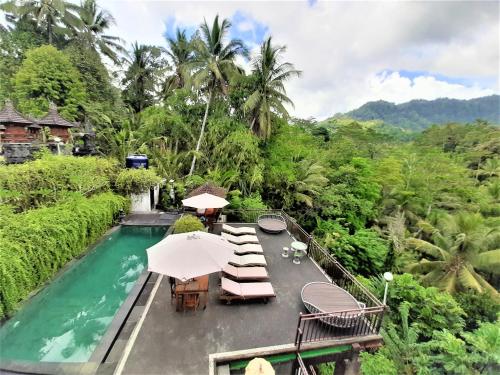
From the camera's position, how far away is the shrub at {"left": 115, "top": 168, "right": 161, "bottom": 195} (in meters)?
12.2

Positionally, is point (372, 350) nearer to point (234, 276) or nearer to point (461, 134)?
point (234, 276)

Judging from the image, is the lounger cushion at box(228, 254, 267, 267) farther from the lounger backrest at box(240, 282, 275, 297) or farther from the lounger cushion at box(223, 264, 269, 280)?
the lounger backrest at box(240, 282, 275, 297)

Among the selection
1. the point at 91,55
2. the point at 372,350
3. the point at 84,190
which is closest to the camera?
the point at 372,350

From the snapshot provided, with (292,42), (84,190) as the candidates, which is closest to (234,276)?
(84,190)

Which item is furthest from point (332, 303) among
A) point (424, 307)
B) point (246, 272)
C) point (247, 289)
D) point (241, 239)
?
point (424, 307)

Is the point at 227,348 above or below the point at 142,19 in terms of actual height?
below

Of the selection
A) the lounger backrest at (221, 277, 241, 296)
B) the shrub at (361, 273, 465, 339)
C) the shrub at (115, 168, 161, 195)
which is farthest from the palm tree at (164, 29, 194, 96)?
the shrub at (361, 273, 465, 339)

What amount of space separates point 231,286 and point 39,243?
518 centimetres

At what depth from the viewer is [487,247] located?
1277cm

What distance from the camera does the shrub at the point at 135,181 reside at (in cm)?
1223

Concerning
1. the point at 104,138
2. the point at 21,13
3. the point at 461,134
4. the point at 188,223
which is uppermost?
the point at 21,13

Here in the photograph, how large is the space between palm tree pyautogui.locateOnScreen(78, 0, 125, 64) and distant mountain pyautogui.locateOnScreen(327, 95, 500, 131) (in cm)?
8610

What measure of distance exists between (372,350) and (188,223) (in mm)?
6323

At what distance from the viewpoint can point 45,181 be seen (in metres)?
8.33
